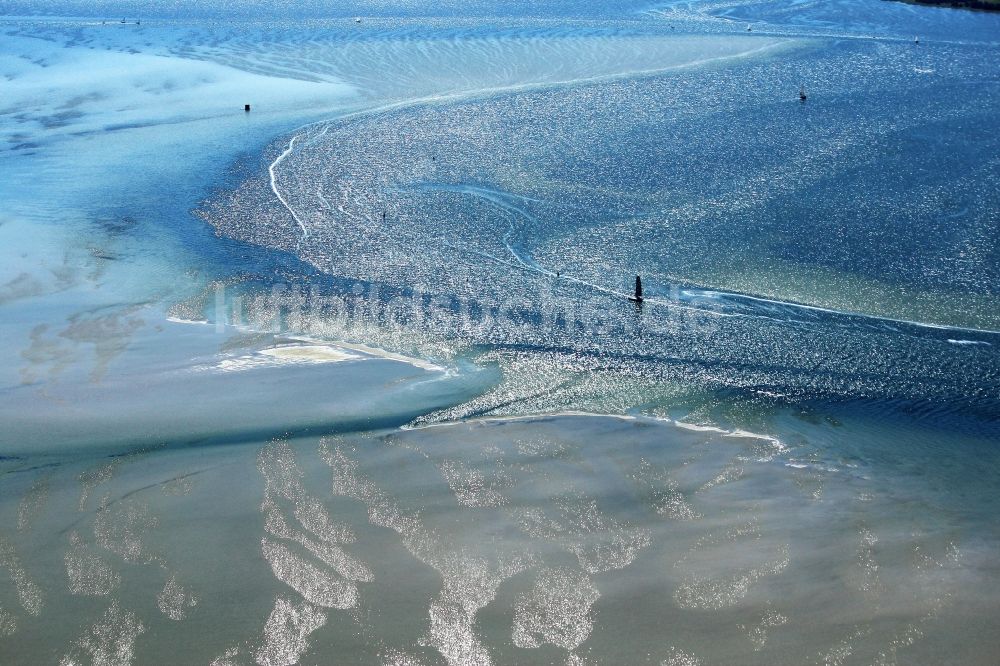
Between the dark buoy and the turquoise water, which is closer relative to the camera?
the turquoise water

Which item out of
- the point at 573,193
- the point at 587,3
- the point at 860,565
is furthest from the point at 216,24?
the point at 860,565

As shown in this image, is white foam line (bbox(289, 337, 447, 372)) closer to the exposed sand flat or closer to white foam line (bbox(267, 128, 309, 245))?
the exposed sand flat

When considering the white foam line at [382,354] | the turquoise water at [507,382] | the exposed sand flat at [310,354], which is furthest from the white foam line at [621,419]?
the exposed sand flat at [310,354]

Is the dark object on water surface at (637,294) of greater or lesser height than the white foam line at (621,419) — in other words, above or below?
above

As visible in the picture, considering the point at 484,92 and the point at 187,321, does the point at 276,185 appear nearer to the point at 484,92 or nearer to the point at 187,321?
the point at 187,321

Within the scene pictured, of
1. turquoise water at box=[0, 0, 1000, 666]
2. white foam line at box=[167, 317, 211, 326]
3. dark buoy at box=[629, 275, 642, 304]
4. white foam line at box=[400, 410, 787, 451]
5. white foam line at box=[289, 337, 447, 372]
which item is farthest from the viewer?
dark buoy at box=[629, 275, 642, 304]

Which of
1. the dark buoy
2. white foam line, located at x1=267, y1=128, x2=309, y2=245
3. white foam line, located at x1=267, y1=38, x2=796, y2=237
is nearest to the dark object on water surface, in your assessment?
the dark buoy

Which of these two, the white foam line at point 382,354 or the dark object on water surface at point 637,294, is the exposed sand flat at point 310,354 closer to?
the white foam line at point 382,354

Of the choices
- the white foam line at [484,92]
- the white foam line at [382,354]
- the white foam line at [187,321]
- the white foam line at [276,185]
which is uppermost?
the white foam line at [484,92]
